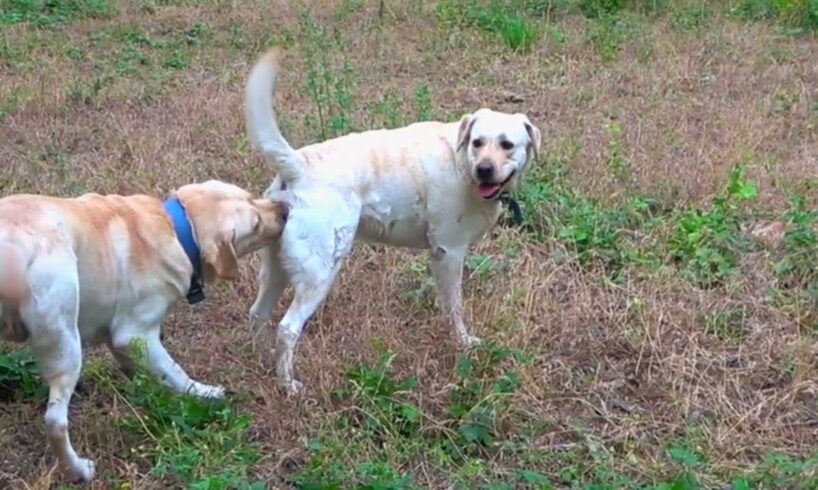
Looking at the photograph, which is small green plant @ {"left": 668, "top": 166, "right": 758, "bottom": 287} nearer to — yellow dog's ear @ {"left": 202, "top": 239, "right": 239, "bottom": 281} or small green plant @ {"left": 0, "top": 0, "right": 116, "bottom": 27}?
yellow dog's ear @ {"left": 202, "top": 239, "right": 239, "bottom": 281}

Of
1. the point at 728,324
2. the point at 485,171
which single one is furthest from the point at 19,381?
the point at 728,324

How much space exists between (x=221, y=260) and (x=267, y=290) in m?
0.65

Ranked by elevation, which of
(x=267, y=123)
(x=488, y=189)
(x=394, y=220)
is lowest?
(x=394, y=220)

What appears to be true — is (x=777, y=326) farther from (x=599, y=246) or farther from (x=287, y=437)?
(x=287, y=437)

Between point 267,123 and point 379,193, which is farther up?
point 267,123

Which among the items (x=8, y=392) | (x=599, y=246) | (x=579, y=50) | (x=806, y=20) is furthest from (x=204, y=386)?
(x=806, y=20)

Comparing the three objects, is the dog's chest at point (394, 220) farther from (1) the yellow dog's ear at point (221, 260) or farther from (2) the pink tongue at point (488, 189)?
(1) the yellow dog's ear at point (221, 260)

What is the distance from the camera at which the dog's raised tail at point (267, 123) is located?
4.57 m

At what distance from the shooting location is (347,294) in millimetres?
5277

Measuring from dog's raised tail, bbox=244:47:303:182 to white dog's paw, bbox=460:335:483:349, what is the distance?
93 centimetres

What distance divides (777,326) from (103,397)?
270 centimetres

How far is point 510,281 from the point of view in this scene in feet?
17.6

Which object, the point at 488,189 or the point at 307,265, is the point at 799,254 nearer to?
the point at 488,189

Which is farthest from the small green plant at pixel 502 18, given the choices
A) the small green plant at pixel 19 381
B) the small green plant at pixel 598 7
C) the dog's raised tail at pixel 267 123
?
the small green plant at pixel 19 381
